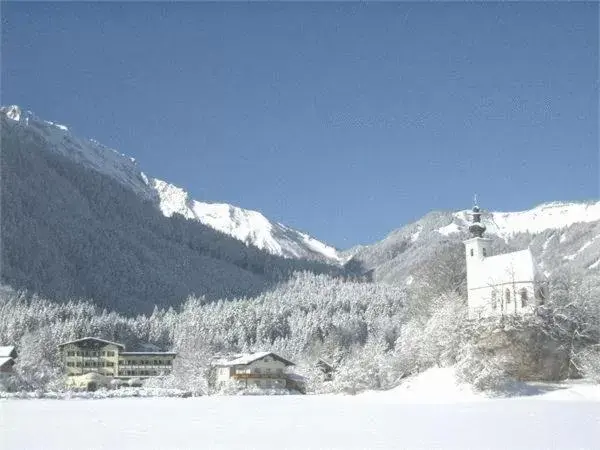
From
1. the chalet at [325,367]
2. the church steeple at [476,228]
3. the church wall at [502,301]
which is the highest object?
the church steeple at [476,228]

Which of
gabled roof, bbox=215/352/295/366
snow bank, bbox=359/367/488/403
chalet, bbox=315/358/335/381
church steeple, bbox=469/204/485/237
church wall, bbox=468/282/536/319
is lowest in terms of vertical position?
snow bank, bbox=359/367/488/403

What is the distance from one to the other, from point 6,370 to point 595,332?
2587 inches

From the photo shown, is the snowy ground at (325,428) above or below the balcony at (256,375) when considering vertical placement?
below

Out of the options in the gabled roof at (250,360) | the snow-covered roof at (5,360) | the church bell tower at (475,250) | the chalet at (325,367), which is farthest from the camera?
the gabled roof at (250,360)

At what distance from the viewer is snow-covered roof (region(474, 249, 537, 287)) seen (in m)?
76.8

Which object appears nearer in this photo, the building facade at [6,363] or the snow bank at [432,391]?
the snow bank at [432,391]

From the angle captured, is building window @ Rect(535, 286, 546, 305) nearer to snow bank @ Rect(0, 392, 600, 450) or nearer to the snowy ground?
the snowy ground

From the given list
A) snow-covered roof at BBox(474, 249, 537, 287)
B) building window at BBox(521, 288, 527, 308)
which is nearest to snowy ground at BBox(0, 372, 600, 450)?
building window at BBox(521, 288, 527, 308)

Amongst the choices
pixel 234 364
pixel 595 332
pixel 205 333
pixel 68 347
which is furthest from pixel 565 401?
pixel 205 333

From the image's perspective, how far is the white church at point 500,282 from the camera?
2950 inches

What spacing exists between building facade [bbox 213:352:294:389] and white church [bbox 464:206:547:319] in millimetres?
33257

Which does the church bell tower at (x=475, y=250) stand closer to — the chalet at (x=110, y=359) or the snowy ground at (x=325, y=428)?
the snowy ground at (x=325, y=428)

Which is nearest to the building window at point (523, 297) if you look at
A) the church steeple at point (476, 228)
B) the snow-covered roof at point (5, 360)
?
the church steeple at point (476, 228)

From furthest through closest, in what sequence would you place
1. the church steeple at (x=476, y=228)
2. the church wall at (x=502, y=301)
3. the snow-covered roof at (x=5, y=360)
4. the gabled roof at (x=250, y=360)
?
the gabled roof at (x=250, y=360)
the snow-covered roof at (x=5, y=360)
the church steeple at (x=476, y=228)
the church wall at (x=502, y=301)
